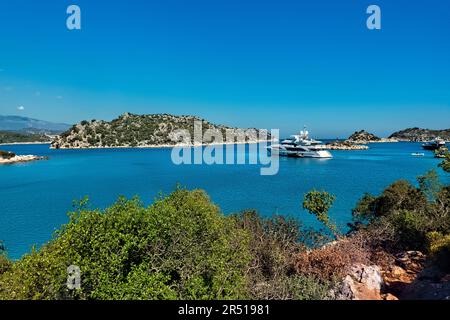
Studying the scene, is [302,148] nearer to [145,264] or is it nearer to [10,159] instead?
[10,159]

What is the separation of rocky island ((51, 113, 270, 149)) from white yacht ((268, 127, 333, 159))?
6441cm

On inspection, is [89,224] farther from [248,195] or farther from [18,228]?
[248,195]

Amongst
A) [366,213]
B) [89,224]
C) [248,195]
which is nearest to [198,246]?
[89,224]

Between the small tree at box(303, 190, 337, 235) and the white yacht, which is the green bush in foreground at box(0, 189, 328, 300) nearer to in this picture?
the small tree at box(303, 190, 337, 235)

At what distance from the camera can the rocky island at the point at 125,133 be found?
442 feet

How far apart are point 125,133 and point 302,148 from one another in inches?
3389

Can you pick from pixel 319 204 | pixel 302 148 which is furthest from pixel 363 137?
pixel 319 204

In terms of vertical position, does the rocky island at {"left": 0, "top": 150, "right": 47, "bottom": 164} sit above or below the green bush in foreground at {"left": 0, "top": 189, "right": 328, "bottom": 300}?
below

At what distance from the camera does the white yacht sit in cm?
8150

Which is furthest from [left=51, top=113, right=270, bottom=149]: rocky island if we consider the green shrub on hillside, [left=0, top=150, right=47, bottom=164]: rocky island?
the green shrub on hillside

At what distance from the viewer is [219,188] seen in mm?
38969

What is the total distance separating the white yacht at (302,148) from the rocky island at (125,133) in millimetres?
64411

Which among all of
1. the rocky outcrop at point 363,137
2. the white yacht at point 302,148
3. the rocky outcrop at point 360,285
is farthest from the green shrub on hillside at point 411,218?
the rocky outcrop at point 363,137

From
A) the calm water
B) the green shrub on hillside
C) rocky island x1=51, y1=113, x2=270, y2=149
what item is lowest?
the calm water
